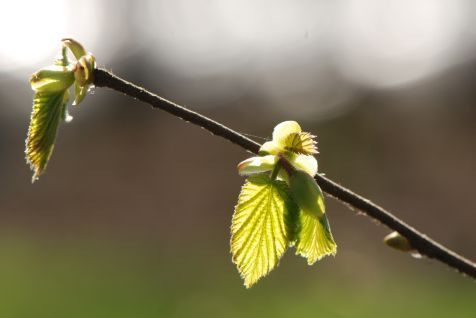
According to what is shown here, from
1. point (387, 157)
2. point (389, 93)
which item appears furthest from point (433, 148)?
point (389, 93)

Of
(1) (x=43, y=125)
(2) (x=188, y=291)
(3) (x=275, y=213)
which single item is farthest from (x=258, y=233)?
(2) (x=188, y=291)

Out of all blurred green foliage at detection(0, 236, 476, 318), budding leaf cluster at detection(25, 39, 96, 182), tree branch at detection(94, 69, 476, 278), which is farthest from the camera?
blurred green foliage at detection(0, 236, 476, 318)

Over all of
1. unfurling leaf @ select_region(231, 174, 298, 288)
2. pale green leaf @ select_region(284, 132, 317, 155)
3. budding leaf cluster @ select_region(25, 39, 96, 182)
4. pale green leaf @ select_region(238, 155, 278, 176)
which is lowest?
unfurling leaf @ select_region(231, 174, 298, 288)

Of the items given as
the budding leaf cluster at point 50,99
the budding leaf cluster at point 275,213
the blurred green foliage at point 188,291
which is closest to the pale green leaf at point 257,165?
the budding leaf cluster at point 275,213

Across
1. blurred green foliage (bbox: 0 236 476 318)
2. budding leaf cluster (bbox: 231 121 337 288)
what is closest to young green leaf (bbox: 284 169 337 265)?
budding leaf cluster (bbox: 231 121 337 288)

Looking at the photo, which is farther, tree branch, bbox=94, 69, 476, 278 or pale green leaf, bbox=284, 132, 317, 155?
pale green leaf, bbox=284, 132, 317, 155

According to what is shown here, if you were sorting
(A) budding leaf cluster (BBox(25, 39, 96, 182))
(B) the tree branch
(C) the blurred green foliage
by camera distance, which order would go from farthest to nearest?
(C) the blurred green foliage → (A) budding leaf cluster (BBox(25, 39, 96, 182)) → (B) the tree branch

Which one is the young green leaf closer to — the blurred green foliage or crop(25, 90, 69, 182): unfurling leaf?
crop(25, 90, 69, 182): unfurling leaf

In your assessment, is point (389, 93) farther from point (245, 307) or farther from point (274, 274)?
point (245, 307)
